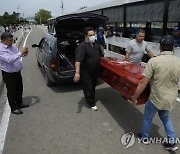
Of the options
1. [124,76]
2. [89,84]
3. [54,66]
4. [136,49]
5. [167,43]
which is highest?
[167,43]

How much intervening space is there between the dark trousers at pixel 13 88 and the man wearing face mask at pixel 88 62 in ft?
4.61

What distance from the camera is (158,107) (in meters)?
3.24

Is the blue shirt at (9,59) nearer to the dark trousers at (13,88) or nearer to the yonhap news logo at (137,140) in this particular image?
the dark trousers at (13,88)

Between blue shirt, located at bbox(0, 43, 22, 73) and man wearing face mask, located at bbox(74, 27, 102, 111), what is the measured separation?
122 cm

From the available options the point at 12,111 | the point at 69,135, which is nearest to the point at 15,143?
the point at 69,135

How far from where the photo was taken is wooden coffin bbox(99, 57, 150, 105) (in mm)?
3621

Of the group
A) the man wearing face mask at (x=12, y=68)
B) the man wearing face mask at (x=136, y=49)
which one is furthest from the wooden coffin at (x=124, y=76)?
the man wearing face mask at (x=12, y=68)

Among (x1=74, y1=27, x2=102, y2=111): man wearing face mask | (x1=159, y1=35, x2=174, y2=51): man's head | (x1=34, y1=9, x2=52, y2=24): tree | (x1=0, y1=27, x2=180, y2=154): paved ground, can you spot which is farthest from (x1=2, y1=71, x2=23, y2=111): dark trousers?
(x1=34, y1=9, x2=52, y2=24): tree

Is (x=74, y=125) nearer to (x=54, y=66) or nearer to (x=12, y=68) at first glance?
(x=12, y=68)

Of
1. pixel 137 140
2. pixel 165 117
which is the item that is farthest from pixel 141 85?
pixel 137 140

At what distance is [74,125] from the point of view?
173 inches

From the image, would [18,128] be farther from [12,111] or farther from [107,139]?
[107,139]

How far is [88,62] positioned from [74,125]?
1.36 meters

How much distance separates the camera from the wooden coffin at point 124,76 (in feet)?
11.9
